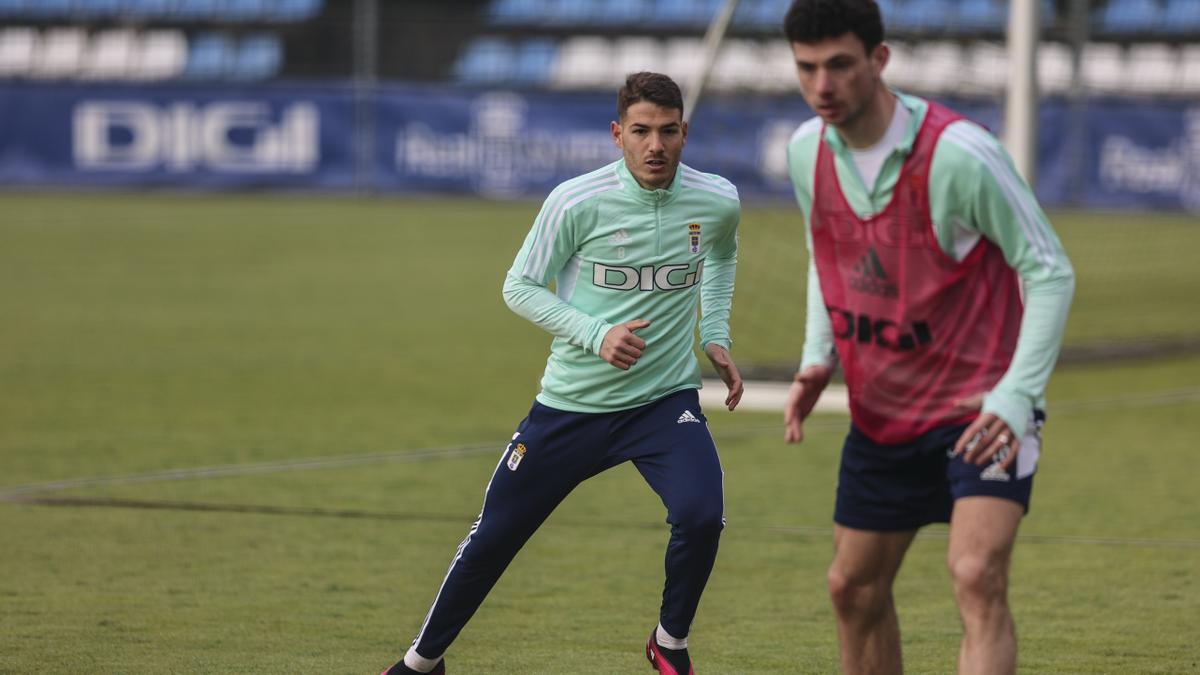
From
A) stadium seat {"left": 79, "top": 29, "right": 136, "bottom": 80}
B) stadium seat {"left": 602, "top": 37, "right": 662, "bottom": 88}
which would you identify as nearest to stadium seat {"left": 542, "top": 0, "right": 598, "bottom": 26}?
stadium seat {"left": 602, "top": 37, "right": 662, "bottom": 88}

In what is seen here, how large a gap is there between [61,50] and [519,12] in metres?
7.99

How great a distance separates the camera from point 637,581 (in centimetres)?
668

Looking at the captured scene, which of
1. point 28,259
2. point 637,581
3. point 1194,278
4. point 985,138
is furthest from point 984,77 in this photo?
point 985,138

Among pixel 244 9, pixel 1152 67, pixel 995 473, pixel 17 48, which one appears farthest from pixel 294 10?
pixel 995 473

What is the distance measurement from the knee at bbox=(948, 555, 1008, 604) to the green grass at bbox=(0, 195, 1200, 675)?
167cm

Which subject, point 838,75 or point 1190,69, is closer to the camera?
point 838,75

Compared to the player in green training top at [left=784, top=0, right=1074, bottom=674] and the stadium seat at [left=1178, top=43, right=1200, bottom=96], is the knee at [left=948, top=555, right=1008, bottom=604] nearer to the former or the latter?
the player in green training top at [left=784, top=0, right=1074, bottom=674]

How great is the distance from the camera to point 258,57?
3072 cm

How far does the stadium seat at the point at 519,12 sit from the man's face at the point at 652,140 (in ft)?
88.9

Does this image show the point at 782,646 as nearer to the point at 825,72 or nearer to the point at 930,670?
the point at 930,670

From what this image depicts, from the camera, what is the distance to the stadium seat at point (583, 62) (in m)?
30.3

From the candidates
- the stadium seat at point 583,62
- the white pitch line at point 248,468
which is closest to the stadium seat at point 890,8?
the white pitch line at point 248,468

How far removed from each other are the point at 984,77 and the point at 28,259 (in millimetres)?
9997

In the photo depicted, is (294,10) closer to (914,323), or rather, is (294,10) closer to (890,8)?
(890,8)
